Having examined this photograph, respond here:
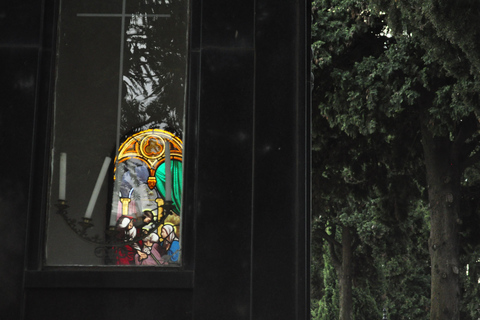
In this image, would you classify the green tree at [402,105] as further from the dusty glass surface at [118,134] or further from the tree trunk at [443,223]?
the dusty glass surface at [118,134]

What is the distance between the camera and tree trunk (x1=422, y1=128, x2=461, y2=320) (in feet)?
48.4

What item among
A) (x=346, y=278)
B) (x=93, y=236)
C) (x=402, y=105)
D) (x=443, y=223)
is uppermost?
(x=402, y=105)

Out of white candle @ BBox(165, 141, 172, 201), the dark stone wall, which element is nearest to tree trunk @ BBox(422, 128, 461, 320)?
white candle @ BBox(165, 141, 172, 201)

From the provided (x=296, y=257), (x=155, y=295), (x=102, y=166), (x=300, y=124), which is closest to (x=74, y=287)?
(x=155, y=295)

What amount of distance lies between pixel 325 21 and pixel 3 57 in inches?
493

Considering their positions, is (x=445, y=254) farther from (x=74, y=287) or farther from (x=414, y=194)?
(x=74, y=287)

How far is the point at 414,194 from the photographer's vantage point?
18109 millimetres

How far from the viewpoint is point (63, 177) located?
4023 millimetres

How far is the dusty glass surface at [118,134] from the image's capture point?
3984 millimetres

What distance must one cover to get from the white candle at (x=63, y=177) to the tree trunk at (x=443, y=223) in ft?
39.4

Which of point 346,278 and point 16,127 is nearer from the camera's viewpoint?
point 16,127

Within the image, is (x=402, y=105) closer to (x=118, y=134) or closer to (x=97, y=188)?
(x=118, y=134)

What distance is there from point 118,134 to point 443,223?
12301 mm

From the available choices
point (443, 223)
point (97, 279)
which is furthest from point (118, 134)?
point (443, 223)
